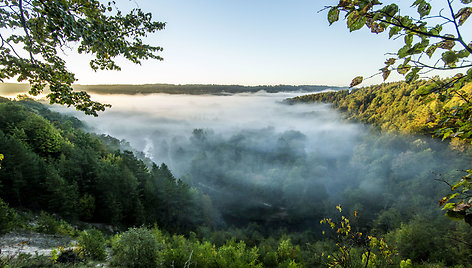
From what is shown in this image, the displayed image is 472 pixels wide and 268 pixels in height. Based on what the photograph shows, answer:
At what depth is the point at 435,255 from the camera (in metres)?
24.8

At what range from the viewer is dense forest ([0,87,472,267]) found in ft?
41.0

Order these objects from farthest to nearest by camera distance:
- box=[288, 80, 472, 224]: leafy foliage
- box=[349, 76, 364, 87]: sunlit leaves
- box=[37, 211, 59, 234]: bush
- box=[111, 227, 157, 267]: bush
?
box=[37, 211, 59, 234]: bush → box=[111, 227, 157, 267]: bush → box=[288, 80, 472, 224]: leafy foliage → box=[349, 76, 364, 87]: sunlit leaves

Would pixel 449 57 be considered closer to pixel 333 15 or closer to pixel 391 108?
pixel 333 15

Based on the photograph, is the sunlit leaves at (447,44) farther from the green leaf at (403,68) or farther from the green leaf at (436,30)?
the green leaf at (403,68)

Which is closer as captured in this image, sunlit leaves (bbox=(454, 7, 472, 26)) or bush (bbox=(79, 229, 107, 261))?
sunlit leaves (bbox=(454, 7, 472, 26))

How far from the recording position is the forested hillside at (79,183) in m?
25.7

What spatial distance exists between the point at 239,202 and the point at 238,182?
1216 centimetres

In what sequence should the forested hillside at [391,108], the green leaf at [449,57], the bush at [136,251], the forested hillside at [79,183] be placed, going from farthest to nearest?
the forested hillside at [391,108] → the forested hillside at [79,183] → the bush at [136,251] → the green leaf at [449,57]

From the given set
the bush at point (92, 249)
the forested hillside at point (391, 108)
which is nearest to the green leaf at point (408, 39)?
the bush at point (92, 249)

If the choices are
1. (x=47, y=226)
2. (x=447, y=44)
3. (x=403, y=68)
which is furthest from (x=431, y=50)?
(x=47, y=226)

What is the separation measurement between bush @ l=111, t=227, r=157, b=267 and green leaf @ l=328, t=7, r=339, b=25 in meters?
13.3

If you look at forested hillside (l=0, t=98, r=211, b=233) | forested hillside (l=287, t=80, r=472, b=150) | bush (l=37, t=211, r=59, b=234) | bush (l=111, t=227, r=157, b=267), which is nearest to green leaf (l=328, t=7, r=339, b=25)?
bush (l=111, t=227, r=157, b=267)

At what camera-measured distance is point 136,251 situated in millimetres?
11117

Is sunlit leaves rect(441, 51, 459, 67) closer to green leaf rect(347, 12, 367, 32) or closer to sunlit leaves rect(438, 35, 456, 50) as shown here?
sunlit leaves rect(438, 35, 456, 50)
